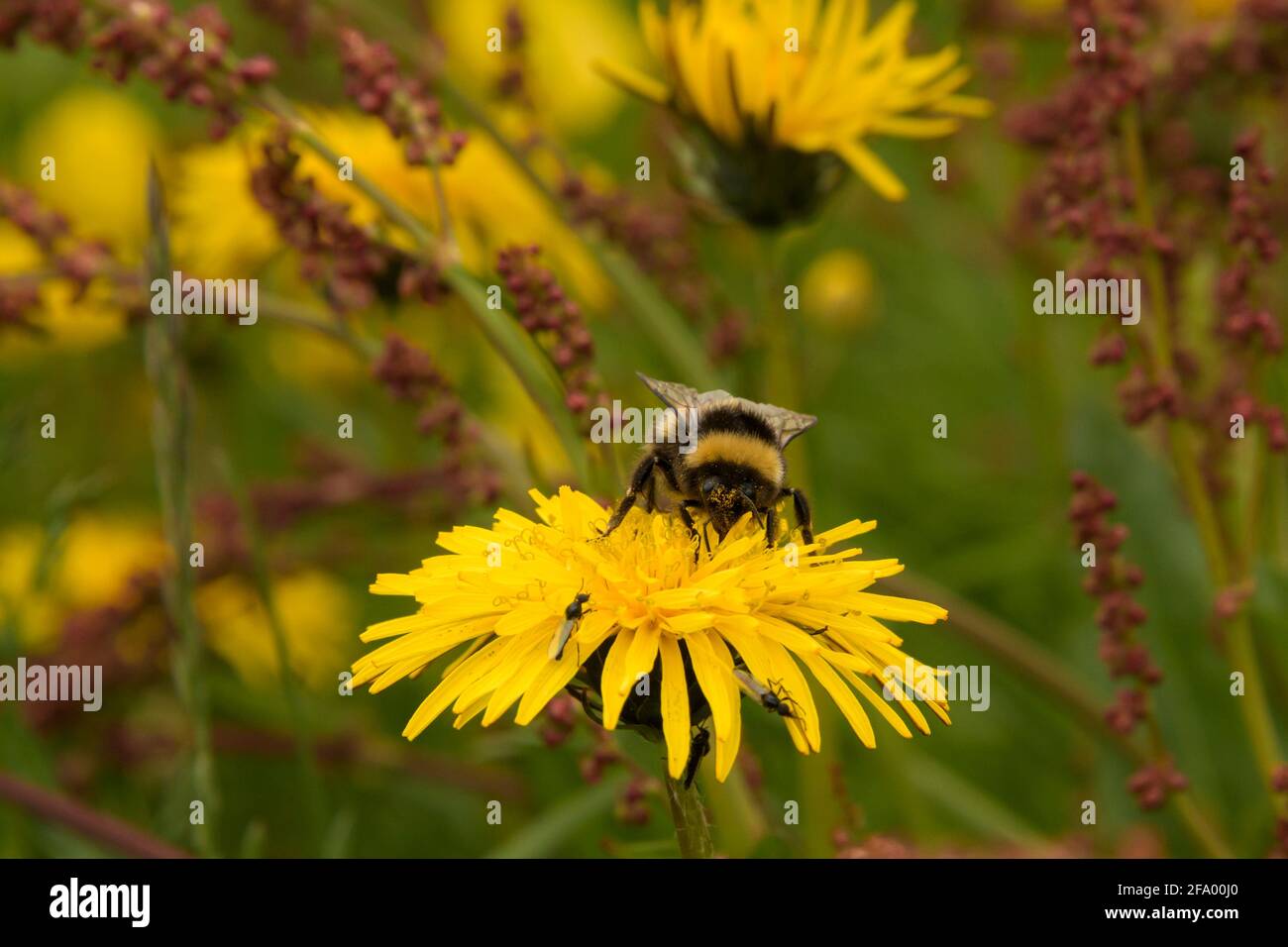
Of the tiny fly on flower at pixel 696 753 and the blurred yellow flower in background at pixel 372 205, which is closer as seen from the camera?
the tiny fly on flower at pixel 696 753

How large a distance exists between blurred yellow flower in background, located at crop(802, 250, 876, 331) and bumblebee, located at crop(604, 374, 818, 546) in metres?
2.05

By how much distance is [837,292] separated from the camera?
3.98 m

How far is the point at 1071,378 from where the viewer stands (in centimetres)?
375

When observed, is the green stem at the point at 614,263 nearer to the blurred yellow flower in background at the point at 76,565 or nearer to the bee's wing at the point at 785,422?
the bee's wing at the point at 785,422

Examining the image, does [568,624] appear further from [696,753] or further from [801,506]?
[801,506]

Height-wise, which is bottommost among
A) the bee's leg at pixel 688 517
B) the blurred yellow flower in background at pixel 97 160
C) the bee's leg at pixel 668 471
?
the bee's leg at pixel 688 517

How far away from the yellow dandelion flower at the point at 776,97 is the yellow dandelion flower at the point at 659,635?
95cm

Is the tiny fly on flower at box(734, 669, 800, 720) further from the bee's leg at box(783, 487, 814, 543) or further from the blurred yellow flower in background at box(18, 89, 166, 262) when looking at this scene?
the blurred yellow flower in background at box(18, 89, 166, 262)

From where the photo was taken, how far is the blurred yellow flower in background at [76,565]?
3559 millimetres

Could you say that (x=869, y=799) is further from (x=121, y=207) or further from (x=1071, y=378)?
(x=121, y=207)

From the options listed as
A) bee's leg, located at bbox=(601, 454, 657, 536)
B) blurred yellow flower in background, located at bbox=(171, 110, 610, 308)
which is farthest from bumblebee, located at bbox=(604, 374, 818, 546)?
blurred yellow flower in background, located at bbox=(171, 110, 610, 308)

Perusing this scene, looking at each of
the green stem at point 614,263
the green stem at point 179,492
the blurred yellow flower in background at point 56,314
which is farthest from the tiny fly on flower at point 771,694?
the blurred yellow flower in background at point 56,314

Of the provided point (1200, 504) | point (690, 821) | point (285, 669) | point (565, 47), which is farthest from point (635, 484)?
point (565, 47)
